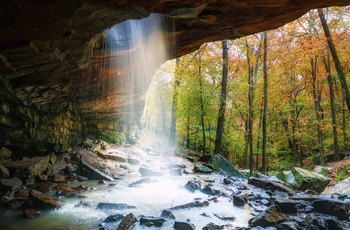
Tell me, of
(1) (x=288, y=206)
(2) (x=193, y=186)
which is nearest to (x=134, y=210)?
(2) (x=193, y=186)

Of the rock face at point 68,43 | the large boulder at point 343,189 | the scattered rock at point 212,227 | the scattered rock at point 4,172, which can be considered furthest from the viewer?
the large boulder at point 343,189

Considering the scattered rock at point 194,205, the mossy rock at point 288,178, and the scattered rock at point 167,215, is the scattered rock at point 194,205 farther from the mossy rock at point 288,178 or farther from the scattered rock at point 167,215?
the mossy rock at point 288,178

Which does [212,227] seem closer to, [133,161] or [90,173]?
[90,173]

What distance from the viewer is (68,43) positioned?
6043 mm

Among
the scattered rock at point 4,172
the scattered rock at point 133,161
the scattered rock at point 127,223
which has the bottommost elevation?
the scattered rock at point 133,161

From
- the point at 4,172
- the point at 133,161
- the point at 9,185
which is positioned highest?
the point at 4,172

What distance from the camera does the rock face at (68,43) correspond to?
480cm

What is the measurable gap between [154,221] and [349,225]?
463 centimetres

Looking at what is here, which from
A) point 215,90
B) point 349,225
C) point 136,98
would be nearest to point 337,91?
point 215,90

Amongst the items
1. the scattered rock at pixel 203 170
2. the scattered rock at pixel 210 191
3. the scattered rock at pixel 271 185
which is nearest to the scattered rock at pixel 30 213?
the scattered rock at pixel 210 191

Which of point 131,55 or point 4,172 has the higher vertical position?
point 131,55

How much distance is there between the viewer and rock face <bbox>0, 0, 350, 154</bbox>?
15.7 ft

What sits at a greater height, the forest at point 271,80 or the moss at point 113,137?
the forest at point 271,80

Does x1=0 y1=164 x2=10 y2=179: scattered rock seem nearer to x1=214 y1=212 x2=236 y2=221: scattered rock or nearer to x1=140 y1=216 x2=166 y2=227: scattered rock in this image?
x1=140 y1=216 x2=166 y2=227: scattered rock
